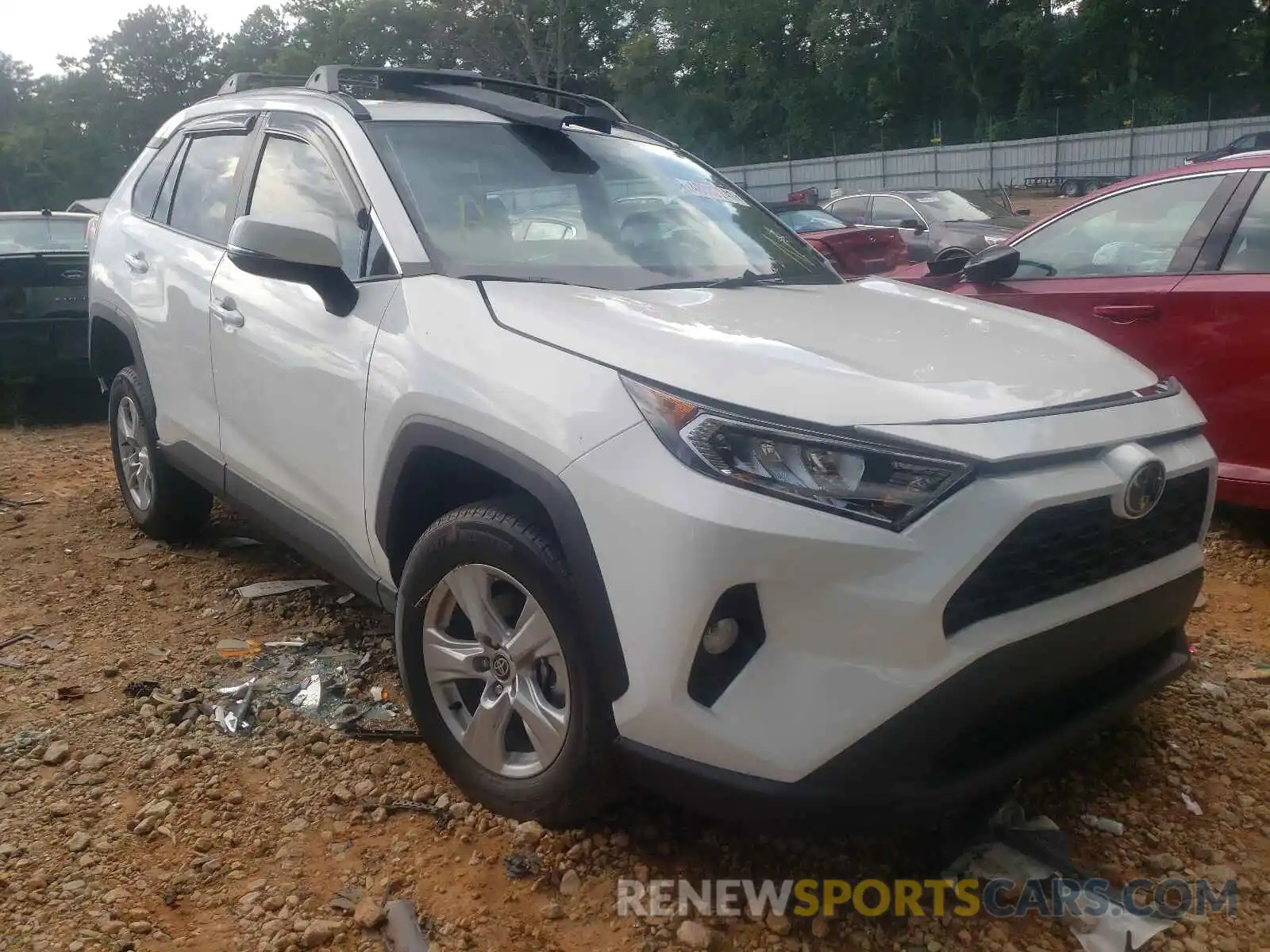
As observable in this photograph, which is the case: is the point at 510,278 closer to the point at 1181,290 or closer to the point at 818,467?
the point at 818,467

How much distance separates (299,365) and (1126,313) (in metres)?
3.18

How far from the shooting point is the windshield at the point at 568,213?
2.87m

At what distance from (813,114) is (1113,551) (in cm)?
4636

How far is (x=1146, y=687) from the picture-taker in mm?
2393

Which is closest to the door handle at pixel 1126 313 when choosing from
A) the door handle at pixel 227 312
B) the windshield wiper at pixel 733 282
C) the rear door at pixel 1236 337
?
the rear door at pixel 1236 337

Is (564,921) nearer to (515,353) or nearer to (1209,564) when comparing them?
(515,353)

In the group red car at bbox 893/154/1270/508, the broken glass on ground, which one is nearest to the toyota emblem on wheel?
the broken glass on ground

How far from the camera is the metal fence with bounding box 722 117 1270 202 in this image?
29.0 metres

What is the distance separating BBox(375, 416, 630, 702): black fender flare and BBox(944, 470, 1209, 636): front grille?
0.64m

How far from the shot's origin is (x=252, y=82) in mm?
4539

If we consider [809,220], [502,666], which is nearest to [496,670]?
[502,666]

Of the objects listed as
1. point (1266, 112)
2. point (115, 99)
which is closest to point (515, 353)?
point (1266, 112)

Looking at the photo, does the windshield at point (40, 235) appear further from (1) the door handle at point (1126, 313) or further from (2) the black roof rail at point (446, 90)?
(1) the door handle at point (1126, 313)

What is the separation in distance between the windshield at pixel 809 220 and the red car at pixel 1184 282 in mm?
8221
